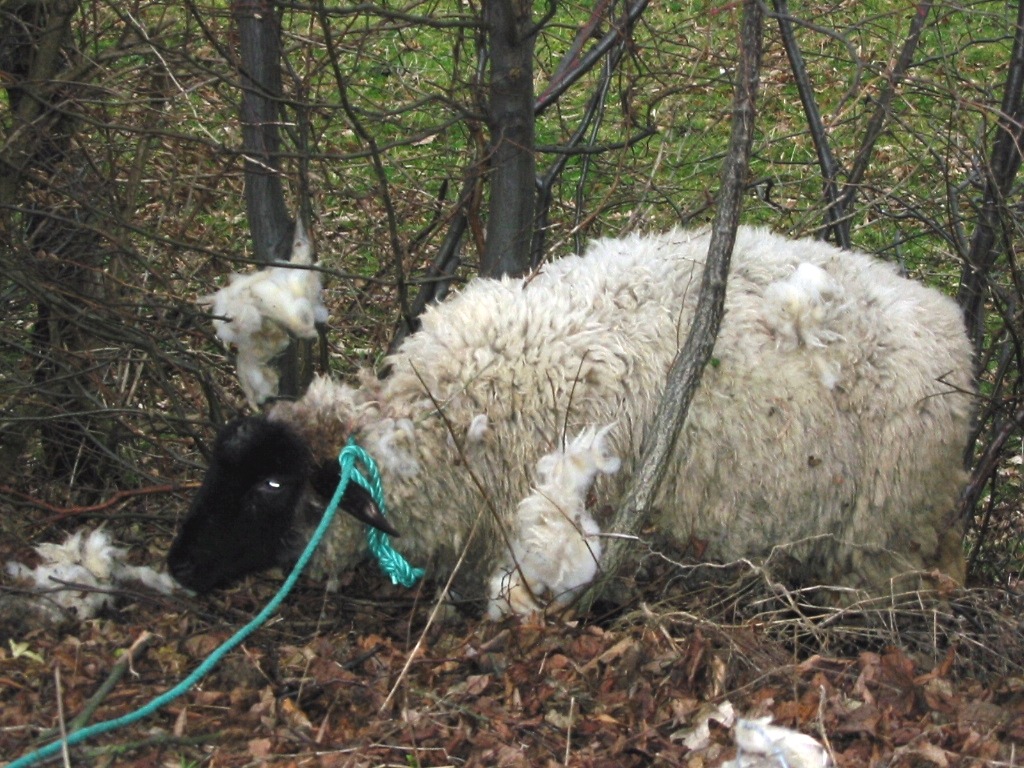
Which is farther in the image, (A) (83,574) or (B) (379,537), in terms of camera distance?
(A) (83,574)

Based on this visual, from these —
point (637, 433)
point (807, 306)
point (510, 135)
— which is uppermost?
point (510, 135)

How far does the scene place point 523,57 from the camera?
173 inches

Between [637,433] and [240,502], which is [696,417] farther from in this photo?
[240,502]

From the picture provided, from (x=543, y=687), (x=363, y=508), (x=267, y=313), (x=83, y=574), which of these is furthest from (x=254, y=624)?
(x=267, y=313)

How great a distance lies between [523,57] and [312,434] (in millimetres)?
1599

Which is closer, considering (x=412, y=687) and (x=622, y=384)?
(x=412, y=687)

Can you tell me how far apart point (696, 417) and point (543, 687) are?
3.32 ft

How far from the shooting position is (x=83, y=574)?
3.98m

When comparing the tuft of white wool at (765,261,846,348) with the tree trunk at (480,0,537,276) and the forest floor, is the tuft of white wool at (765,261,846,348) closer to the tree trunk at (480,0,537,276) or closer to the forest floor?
the forest floor

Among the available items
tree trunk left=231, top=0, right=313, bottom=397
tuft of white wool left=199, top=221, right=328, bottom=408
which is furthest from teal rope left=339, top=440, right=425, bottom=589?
tree trunk left=231, top=0, right=313, bottom=397

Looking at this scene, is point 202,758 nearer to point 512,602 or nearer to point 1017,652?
point 512,602

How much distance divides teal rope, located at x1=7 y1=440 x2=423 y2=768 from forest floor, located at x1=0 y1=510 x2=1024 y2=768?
2.2 inches

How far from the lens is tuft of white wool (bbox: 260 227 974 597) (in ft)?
12.3

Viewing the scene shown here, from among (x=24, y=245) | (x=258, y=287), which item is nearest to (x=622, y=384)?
(x=258, y=287)
